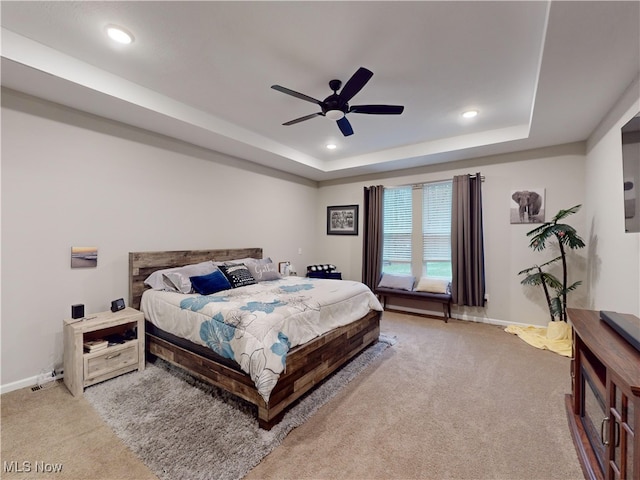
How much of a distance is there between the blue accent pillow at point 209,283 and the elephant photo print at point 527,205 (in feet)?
13.7

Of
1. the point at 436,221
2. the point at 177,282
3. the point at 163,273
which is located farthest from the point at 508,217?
the point at 163,273

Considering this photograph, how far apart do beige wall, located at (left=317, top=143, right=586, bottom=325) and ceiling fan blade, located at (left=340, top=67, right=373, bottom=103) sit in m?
2.99

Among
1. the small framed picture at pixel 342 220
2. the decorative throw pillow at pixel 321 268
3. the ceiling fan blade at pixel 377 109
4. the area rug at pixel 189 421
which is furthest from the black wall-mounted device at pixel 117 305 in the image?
the small framed picture at pixel 342 220

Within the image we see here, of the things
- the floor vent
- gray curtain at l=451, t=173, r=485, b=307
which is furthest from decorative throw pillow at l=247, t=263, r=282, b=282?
gray curtain at l=451, t=173, r=485, b=307

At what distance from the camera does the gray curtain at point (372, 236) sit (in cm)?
529

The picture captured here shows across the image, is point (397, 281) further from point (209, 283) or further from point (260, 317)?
→ point (260, 317)

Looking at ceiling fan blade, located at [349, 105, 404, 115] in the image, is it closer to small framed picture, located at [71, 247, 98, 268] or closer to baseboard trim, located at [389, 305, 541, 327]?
small framed picture, located at [71, 247, 98, 268]

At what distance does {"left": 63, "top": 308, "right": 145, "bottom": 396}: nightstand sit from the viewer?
→ 93.7 inches

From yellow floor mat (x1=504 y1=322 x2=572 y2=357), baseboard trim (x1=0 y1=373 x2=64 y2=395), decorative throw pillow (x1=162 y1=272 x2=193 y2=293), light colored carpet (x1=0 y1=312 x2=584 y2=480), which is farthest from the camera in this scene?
yellow floor mat (x1=504 y1=322 x2=572 y2=357)

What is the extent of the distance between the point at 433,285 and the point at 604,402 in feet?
10.6

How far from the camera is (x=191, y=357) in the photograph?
8.22 feet

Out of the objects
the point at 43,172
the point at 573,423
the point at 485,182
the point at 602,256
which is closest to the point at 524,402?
the point at 573,423

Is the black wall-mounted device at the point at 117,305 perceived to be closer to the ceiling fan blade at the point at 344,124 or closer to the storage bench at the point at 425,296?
the ceiling fan blade at the point at 344,124

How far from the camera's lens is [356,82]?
7.29 ft
